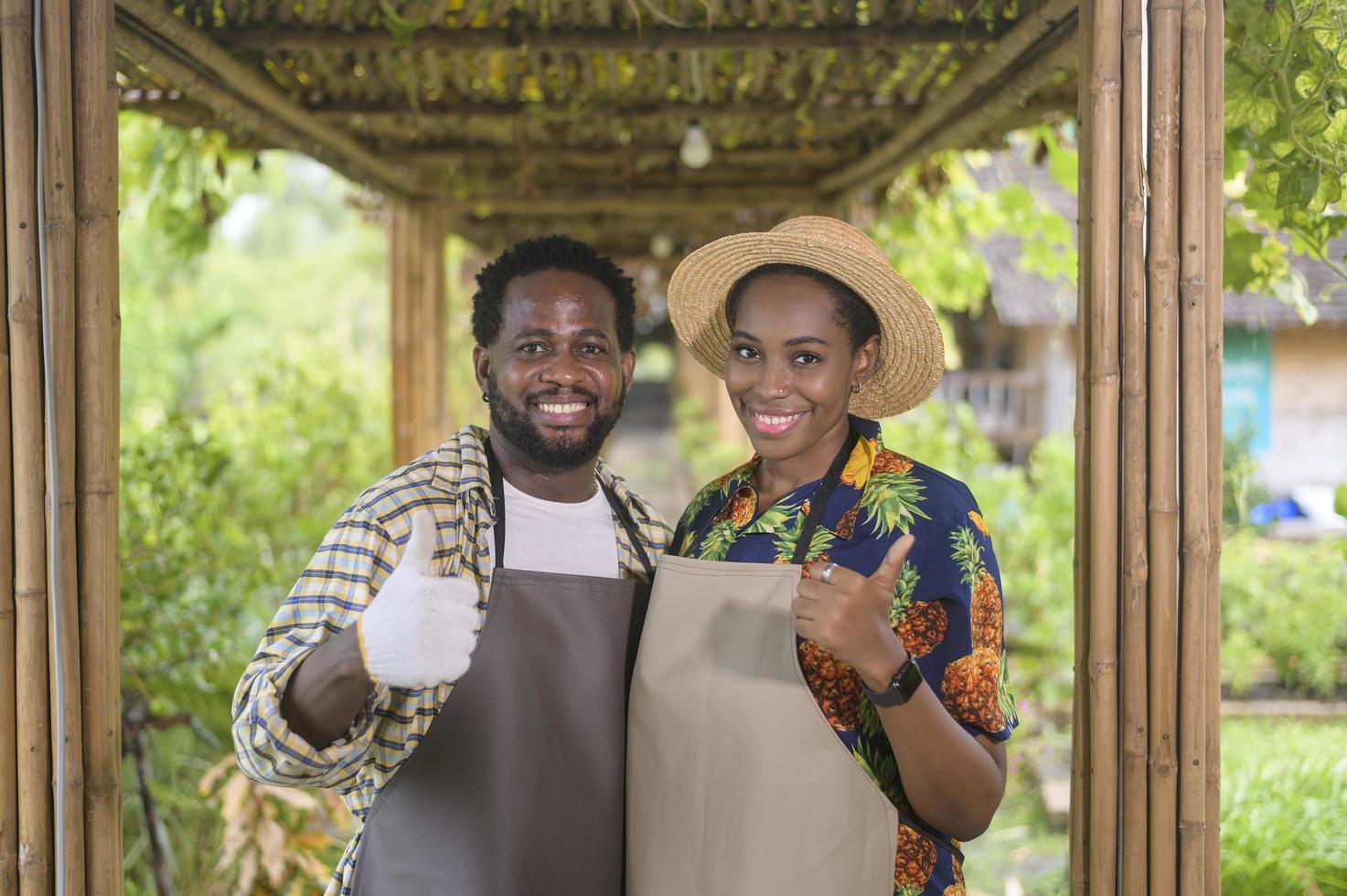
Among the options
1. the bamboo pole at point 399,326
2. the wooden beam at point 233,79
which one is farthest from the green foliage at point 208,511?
the bamboo pole at point 399,326

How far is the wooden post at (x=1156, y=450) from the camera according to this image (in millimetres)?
1976

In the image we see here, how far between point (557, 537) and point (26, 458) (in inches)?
37.6

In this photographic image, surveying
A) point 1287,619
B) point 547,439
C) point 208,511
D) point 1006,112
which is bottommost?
point 1287,619

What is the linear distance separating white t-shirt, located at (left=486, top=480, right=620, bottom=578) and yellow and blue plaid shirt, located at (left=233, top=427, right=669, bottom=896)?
0.10m

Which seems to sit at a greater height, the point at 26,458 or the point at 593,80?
the point at 593,80

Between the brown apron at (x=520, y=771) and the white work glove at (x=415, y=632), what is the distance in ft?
0.99

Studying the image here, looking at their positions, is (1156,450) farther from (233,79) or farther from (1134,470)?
(233,79)

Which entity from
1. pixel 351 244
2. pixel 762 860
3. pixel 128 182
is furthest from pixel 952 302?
pixel 351 244

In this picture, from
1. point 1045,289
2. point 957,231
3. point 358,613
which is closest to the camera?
point 358,613

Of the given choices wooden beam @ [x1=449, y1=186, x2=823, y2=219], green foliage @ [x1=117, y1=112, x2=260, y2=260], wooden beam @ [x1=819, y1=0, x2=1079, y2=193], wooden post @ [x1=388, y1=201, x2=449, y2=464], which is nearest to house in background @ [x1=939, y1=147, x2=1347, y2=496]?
wooden beam @ [x1=449, y1=186, x2=823, y2=219]

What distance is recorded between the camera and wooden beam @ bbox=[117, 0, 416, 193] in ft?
8.61

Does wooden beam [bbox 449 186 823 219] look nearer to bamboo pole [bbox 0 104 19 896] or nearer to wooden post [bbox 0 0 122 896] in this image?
wooden post [bbox 0 0 122 896]

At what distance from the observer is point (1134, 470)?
2002mm

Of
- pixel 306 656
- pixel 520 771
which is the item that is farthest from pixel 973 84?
pixel 306 656
